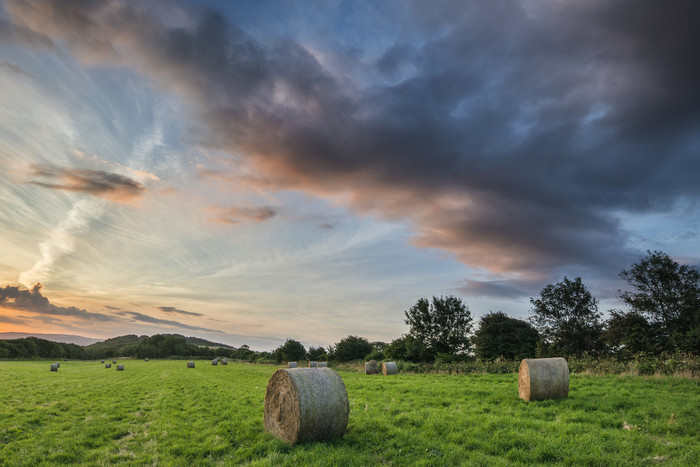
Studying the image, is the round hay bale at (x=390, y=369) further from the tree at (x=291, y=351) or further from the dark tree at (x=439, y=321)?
the tree at (x=291, y=351)

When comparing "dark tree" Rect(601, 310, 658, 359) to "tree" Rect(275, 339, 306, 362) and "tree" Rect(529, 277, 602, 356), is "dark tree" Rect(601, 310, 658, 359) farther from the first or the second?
"tree" Rect(275, 339, 306, 362)

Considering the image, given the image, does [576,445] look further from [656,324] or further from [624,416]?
[656,324]

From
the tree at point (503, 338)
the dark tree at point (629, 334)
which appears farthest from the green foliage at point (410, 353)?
the dark tree at point (629, 334)

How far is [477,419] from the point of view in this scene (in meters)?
11.1

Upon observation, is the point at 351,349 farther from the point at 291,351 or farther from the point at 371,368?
the point at 371,368

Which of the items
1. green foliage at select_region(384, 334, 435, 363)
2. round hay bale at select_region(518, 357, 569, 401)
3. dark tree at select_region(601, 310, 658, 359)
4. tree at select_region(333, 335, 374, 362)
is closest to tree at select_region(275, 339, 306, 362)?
tree at select_region(333, 335, 374, 362)

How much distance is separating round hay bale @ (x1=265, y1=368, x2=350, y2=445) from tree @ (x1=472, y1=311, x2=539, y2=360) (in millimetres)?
46829

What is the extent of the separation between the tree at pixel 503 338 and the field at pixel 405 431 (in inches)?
1501

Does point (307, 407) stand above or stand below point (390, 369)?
above

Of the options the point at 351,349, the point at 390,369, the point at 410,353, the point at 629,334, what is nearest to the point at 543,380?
the point at 390,369

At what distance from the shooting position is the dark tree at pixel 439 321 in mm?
65438

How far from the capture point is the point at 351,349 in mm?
66375

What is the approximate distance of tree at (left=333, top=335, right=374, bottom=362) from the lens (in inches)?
2589

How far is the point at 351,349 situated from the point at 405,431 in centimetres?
5854
